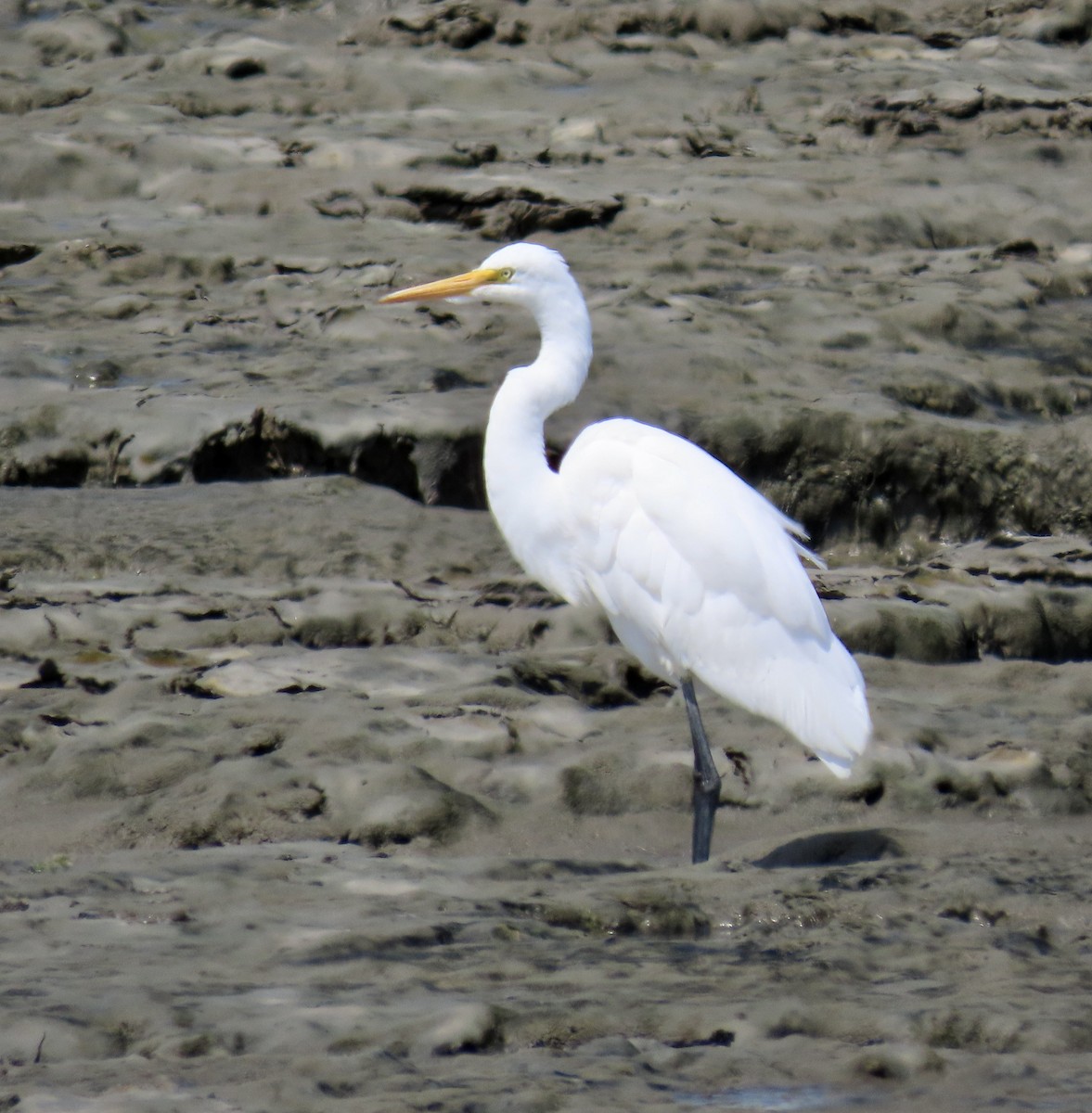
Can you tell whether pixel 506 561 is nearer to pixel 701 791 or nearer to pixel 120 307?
pixel 701 791

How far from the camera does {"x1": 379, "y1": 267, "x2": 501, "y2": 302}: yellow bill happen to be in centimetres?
456

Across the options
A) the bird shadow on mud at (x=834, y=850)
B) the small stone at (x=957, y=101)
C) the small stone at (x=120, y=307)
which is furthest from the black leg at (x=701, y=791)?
the small stone at (x=957, y=101)

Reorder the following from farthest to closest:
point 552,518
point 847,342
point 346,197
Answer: point 346,197, point 847,342, point 552,518

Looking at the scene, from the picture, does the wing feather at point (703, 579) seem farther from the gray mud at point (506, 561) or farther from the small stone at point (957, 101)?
the small stone at point (957, 101)

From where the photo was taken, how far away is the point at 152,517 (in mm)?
5352

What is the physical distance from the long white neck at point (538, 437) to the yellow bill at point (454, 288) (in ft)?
0.61

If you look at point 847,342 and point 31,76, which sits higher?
point 31,76

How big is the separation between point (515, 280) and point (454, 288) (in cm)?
21

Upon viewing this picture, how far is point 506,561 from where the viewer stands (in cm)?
548

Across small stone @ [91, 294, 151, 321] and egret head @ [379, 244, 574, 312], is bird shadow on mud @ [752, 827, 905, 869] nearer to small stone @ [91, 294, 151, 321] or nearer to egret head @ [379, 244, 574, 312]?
egret head @ [379, 244, 574, 312]

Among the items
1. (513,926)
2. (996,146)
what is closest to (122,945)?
(513,926)

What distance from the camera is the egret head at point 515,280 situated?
14.6 feet

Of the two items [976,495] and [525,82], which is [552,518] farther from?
[525,82]

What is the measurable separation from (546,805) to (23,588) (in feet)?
5.97
